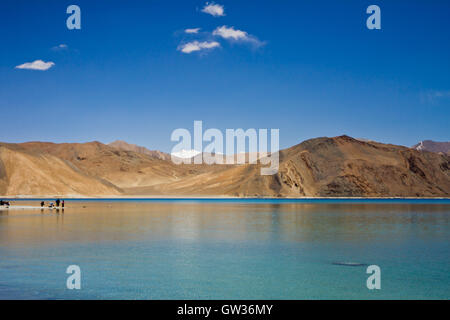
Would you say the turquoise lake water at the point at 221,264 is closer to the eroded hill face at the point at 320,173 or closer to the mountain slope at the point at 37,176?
the mountain slope at the point at 37,176

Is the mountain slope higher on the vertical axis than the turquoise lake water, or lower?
higher

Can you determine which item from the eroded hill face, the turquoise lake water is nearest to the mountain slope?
the eroded hill face

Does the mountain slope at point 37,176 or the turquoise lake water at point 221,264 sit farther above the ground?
the mountain slope at point 37,176

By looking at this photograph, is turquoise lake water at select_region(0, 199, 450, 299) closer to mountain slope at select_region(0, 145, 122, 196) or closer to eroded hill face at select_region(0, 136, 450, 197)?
mountain slope at select_region(0, 145, 122, 196)

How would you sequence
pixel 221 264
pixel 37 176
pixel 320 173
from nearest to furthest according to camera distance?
pixel 221 264 < pixel 37 176 < pixel 320 173

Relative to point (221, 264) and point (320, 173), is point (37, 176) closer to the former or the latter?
point (320, 173)

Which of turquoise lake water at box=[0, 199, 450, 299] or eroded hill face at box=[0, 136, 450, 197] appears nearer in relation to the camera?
turquoise lake water at box=[0, 199, 450, 299]

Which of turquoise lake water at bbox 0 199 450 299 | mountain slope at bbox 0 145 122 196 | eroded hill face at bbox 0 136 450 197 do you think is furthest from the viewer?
eroded hill face at bbox 0 136 450 197

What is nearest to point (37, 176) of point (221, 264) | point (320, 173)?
point (320, 173)

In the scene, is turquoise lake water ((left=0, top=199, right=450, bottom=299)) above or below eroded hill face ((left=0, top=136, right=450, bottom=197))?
below

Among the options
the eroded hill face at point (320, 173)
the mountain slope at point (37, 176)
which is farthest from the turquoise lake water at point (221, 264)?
the eroded hill face at point (320, 173)

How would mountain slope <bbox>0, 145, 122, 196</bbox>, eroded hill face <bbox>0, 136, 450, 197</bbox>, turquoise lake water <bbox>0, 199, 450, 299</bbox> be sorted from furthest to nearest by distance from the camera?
eroded hill face <bbox>0, 136, 450, 197</bbox>
mountain slope <bbox>0, 145, 122, 196</bbox>
turquoise lake water <bbox>0, 199, 450, 299</bbox>

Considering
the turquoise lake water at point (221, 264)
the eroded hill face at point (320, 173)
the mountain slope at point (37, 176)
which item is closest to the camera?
the turquoise lake water at point (221, 264)
